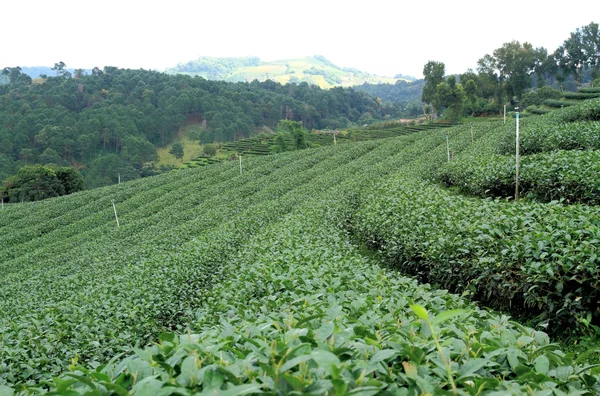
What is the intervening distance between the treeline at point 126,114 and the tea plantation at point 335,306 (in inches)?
2510

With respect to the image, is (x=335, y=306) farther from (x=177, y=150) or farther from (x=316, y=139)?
(x=177, y=150)

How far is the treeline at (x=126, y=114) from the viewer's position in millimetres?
78375

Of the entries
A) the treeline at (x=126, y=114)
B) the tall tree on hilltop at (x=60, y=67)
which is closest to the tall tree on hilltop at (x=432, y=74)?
the treeline at (x=126, y=114)

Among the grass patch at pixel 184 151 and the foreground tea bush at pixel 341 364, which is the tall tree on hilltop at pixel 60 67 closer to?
the grass patch at pixel 184 151

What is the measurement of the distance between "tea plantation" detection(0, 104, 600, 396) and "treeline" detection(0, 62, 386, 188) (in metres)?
63.8

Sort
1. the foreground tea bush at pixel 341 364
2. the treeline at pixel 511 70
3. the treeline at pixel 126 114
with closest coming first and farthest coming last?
the foreground tea bush at pixel 341 364, the treeline at pixel 511 70, the treeline at pixel 126 114

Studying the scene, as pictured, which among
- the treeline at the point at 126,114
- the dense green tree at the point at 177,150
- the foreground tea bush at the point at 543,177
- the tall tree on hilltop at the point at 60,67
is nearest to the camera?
the foreground tea bush at the point at 543,177

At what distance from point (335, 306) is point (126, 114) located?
100133 mm

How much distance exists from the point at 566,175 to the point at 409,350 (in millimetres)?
9242

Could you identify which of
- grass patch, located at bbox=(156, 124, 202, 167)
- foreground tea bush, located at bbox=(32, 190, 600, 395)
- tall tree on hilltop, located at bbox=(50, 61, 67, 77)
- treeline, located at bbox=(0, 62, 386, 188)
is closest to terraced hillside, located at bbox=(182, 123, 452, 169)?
treeline, located at bbox=(0, 62, 386, 188)

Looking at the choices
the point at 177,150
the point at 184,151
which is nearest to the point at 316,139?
the point at 177,150

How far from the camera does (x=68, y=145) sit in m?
80.6

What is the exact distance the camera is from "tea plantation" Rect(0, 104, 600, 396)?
185 cm

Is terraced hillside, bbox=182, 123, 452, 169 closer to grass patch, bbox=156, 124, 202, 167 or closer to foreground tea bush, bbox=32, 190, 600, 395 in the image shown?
grass patch, bbox=156, 124, 202, 167
